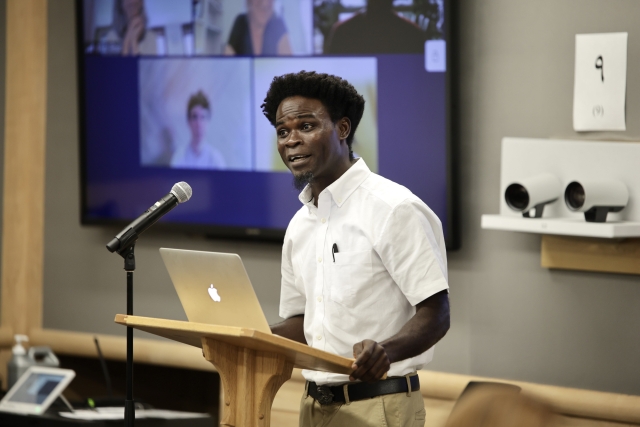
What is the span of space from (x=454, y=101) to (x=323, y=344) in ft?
4.07

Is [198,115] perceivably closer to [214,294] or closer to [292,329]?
[292,329]

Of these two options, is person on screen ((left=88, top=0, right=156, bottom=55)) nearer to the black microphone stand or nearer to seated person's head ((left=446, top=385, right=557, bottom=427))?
the black microphone stand

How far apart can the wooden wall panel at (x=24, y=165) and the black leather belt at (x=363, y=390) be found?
2391 millimetres

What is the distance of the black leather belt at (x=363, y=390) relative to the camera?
7.12ft

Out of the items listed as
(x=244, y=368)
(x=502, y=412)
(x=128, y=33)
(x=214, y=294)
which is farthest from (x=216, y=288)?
(x=128, y=33)

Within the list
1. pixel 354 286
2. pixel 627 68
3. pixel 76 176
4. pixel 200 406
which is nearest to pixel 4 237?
pixel 76 176

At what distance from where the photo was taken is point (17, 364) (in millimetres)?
3828

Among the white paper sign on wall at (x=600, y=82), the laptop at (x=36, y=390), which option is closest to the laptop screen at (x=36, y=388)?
the laptop at (x=36, y=390)

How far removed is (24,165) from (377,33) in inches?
73.5

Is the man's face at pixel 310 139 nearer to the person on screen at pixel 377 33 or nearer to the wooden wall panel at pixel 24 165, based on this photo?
the person on screen at pixel 377 33

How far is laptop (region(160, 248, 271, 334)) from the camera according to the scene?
1.94 metres

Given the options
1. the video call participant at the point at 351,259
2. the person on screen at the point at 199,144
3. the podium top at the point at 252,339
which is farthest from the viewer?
the person on screen at the point at 199,144

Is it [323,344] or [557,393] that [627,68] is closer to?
[557,393]

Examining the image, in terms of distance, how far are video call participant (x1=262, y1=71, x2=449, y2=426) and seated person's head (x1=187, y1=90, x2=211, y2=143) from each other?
1377mm
